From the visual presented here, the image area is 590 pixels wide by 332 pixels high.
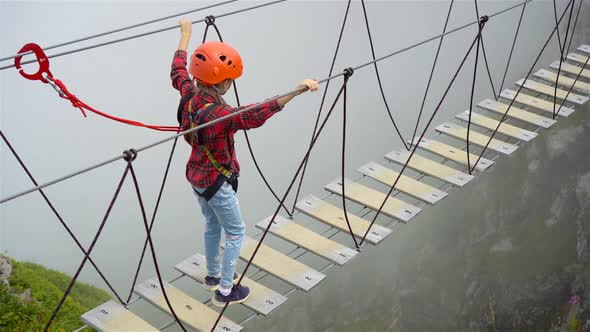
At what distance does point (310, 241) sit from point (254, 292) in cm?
41

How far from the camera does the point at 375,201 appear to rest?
3.57m

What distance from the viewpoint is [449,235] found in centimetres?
824

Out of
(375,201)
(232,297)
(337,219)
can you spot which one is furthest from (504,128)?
(232,297)

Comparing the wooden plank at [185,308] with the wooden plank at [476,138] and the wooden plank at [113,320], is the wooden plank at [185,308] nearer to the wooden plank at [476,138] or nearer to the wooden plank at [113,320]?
the wooden plank at [113,320]

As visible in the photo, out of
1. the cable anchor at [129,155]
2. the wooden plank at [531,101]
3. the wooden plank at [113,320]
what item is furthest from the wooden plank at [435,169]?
the cable anchor at [129,155]

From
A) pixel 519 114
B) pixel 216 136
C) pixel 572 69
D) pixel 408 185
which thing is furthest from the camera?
pixel 572 69

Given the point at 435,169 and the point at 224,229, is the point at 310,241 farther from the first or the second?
the point at 435,169

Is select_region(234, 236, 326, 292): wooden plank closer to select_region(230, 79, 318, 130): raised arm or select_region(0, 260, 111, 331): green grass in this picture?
select_region(230, 79, 318, 130): raised arm

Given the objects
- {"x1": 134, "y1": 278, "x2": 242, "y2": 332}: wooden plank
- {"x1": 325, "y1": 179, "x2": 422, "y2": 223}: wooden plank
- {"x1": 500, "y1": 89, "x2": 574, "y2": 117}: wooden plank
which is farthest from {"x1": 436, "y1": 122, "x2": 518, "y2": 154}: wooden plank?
{"x1": 134, "y1": 278, "x2": 242, "y2": 332}: wooden plank

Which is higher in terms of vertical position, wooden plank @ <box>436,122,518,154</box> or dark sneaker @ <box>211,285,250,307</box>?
dark sneaker @ <box>211,285,250,307</box>

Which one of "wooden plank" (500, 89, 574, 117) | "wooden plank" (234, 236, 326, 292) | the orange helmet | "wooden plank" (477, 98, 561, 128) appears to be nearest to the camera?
the orange helmet

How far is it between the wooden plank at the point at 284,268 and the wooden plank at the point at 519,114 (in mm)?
1896

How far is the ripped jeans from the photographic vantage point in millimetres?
2684

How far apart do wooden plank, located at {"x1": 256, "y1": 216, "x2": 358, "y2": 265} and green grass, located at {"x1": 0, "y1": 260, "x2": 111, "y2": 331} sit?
1672mm
